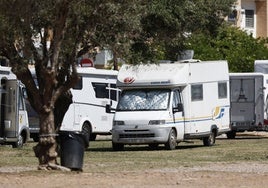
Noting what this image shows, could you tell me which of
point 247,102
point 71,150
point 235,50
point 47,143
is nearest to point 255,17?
point 235,50

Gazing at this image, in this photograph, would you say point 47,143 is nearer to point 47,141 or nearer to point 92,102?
point 47,141

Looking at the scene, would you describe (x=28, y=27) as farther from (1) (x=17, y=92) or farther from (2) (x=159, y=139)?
(1) (x=17, y=92)

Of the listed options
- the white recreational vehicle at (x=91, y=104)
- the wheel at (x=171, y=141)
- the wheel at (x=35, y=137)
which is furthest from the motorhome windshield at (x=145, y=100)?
the wheel at (x=35, y=137)

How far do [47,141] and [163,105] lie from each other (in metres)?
13.0

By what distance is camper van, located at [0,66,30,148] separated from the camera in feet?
112

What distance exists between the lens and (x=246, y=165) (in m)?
23.6

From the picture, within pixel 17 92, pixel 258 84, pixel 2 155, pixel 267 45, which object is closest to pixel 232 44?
pixel 267 45

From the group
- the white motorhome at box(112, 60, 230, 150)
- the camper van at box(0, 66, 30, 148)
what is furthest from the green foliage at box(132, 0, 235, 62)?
the camper van at box(0, 66, 30, 148)

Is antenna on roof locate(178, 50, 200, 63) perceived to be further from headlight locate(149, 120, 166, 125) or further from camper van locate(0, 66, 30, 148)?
camper van locate(0, 66, 30, 148)

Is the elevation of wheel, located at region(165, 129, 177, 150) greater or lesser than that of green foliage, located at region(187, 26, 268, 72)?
lesser

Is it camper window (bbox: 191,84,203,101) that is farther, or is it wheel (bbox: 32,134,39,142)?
wheel (bbox: 32,134,39,142)

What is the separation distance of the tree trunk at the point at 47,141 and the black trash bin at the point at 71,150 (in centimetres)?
30

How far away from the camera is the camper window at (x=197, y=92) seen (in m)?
33.7

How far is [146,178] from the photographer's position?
19.2 m
